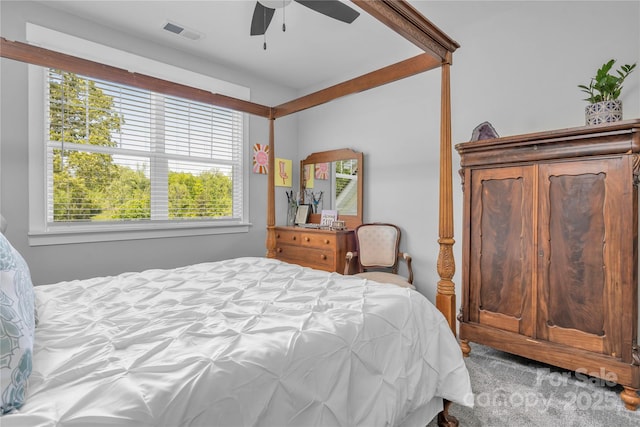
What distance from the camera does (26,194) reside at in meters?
2.57

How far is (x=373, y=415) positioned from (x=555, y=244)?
1792mm

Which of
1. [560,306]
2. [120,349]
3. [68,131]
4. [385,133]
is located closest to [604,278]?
[560,306]

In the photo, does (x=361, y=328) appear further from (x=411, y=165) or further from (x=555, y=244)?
(x=411, y=165)

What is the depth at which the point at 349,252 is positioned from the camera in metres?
3.49

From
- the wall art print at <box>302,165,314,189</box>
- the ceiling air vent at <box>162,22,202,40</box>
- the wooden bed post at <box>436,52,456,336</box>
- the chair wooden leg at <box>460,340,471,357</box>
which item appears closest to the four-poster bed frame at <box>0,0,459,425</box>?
the wooden bed post at <box>436,52,456,336</box>

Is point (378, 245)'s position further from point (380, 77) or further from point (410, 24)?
point (410, 24)

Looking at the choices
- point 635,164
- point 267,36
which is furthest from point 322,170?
point 635,164

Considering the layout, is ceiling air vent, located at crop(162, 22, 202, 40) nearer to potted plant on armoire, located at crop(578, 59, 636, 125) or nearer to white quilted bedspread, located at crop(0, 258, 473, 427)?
white quilted bedspread, located at crop(0, 258, 473, 427)

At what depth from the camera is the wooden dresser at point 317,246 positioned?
3465mm

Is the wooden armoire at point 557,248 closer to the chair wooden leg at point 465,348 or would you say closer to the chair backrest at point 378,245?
the chair wooden leg at point 465,348

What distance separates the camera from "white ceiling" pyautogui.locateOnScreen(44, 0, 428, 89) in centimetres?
265

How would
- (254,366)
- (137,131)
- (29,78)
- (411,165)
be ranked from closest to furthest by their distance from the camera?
(254,366) < (29,78) < (137,131) < (411,165)

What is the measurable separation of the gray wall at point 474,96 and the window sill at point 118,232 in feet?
5.90

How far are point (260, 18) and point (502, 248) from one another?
8.24 ft
